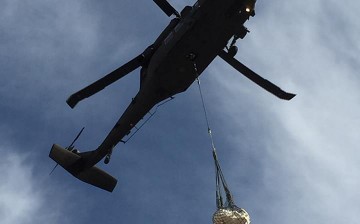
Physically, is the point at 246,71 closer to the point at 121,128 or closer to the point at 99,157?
the point at 121,128

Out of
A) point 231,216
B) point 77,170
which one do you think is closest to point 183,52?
point 77,170

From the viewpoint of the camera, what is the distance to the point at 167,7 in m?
16.0

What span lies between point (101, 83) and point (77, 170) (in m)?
3.92

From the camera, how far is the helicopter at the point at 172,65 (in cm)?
1410

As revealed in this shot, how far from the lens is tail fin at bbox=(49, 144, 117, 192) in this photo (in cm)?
1716

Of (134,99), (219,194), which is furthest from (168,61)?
(219,194)

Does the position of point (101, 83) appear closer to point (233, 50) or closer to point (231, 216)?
point (233, 50)

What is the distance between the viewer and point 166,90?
1579 centimetres

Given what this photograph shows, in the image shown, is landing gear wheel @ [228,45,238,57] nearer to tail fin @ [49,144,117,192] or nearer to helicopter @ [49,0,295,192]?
helicopter @ [49,0,295,192]

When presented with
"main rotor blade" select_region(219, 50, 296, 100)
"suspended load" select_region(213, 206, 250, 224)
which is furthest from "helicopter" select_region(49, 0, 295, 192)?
"suspended load" select_region(213, 206, 250, 224)

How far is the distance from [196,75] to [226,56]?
69.4 inches

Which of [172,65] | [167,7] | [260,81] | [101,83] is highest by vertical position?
[167,7]

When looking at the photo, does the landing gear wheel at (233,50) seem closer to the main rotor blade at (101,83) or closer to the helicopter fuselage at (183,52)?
the helicopter fuselage at (183,52)

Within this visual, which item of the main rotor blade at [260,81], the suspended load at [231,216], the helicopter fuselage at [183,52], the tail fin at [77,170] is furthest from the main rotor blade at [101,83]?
the suspended load at [231,216]
